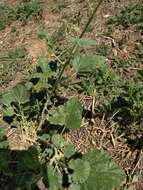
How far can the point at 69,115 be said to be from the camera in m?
2.75

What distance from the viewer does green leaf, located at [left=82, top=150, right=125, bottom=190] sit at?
242cm

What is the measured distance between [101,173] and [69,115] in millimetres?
460

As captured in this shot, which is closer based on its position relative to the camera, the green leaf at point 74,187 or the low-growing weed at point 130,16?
the green leaf at point 74,187

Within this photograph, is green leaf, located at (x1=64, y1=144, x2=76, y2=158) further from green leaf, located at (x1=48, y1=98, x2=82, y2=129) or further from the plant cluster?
the plant cluster

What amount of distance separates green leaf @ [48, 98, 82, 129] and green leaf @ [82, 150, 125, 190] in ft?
0.83

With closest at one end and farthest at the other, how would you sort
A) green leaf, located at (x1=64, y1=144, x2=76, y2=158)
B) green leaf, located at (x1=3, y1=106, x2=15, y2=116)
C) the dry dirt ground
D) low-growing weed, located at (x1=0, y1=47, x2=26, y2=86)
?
green leaf, located at (x1=64, y1=144, x2=76, y2=158), the dry dirt ground, green leaf, located at (x1=3, y1=106, x2=15, y2=116), low-growing weed, located at (x1=0, y1=47, x2=26, y2=86)

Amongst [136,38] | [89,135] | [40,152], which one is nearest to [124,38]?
[136,38]

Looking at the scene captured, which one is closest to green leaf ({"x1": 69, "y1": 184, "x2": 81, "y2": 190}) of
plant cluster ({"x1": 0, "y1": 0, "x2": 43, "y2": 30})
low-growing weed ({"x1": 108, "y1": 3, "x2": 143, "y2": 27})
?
low-growing weed ({"x1": 108, "y1": 3, "x2": 143, "y2": 27})

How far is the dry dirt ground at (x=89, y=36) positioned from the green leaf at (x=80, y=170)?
31cm

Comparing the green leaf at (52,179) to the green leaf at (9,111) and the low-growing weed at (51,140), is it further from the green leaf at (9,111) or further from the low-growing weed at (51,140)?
the green leaf at (9,111)

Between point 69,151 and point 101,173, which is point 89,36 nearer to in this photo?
point 69,151

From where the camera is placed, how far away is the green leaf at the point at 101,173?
2.42 meters

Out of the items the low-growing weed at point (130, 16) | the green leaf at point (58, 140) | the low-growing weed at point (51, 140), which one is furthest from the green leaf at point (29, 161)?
the low-growing weed at point (130, 16)

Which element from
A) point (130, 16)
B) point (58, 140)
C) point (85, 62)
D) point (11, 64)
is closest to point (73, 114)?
point (58, 140)
